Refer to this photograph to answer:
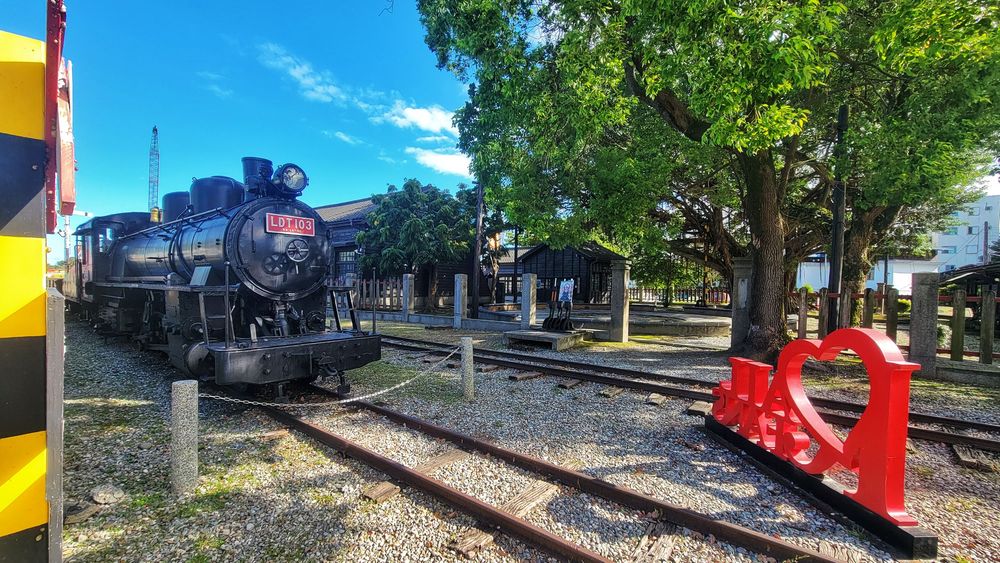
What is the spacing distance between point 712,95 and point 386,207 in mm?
17520

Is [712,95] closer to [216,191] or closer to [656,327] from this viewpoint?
[216,191]

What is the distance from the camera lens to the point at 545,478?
12.6 ft

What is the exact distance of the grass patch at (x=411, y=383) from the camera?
21.0 feet

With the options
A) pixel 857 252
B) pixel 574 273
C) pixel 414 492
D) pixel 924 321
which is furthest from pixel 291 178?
pixel 574 273

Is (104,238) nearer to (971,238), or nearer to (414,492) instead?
(414,492)

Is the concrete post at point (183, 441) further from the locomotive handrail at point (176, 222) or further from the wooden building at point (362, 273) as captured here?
the wooden building at point (362, 273)

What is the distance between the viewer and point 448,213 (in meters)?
21.3

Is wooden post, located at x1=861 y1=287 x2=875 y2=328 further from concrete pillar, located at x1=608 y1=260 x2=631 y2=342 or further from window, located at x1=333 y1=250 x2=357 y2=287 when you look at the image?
window, located at x1=333 y1=250 x2=357 y2=287

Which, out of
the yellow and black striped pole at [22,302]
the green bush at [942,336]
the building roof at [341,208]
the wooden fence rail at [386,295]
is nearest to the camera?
the yellow and black striped pole at [22,302]

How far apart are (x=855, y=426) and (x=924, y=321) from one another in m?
6.21

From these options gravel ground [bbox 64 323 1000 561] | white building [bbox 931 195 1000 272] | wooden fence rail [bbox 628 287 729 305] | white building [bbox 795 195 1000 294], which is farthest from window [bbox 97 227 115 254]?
white building [bbox 931 195 1000 272]

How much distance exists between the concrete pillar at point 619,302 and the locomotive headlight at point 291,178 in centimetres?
797

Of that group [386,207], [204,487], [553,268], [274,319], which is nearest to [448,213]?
[386,207]

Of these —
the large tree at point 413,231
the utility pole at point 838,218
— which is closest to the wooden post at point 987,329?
the utility pole at point 838,218
